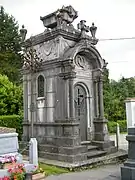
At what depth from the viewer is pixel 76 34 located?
44.8 feet

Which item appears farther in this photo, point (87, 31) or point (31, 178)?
point (87, 31)

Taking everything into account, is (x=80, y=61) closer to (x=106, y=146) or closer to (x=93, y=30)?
(x=93, y=30)

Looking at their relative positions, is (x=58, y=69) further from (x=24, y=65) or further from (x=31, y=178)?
(x=31, y=178)

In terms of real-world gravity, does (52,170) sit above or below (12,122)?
below

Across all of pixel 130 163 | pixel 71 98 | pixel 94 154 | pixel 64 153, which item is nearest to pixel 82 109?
pixel 71 98

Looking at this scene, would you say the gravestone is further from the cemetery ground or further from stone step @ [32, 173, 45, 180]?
the cemetery ground

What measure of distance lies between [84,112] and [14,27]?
86.2 feet

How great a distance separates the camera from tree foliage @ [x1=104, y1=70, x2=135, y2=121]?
84.7 ft

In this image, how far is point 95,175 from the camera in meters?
9.56

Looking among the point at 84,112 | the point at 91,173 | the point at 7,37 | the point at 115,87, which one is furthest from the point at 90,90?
the point at 7,37

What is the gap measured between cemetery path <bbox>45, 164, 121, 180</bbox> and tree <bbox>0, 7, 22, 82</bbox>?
23112 millimetres

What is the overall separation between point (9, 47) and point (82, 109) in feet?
80.2

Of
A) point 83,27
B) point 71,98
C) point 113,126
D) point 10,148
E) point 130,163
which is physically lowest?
point 130,163

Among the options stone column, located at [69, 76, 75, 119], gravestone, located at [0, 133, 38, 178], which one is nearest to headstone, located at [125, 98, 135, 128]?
stone column, located at [69, 76, 75, 119]
